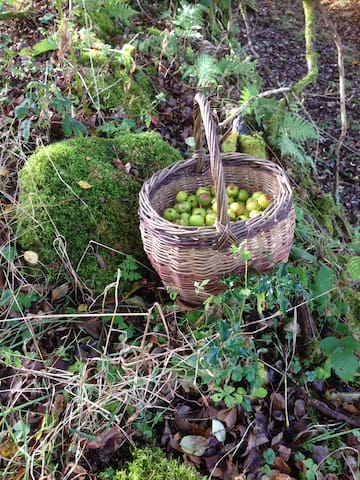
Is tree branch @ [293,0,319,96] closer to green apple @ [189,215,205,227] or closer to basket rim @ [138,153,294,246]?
basket rim @ [138,153,294,246]

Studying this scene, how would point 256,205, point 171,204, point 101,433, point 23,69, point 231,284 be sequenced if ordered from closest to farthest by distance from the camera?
point 101,433
point 231,284
point 256,205
point 171,204
point 23,69

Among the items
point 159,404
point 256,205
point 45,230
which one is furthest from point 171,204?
point 159,404

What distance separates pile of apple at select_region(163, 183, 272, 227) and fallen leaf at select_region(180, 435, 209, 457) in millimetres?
1038

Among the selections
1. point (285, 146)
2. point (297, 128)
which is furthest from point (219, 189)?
point (297, 128)

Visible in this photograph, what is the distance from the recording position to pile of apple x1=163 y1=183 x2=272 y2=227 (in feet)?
8.36

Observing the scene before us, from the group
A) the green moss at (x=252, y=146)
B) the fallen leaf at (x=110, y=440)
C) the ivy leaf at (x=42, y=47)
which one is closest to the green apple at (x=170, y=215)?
the fallen leaf at (x=110, y=440)

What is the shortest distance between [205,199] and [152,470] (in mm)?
1418

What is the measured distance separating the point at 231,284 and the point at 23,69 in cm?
255

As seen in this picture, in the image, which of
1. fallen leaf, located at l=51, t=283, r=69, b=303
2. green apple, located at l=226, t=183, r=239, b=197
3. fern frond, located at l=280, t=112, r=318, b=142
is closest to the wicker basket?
green apple, located at l=226, t=183, r=239, b=197

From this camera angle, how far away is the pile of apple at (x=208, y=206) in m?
2.55

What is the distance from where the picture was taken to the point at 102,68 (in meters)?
3.77

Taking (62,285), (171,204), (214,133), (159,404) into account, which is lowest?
(159,404)

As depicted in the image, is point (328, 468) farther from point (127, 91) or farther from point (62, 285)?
point (127, 91)

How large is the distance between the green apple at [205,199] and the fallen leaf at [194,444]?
1.25 meters
